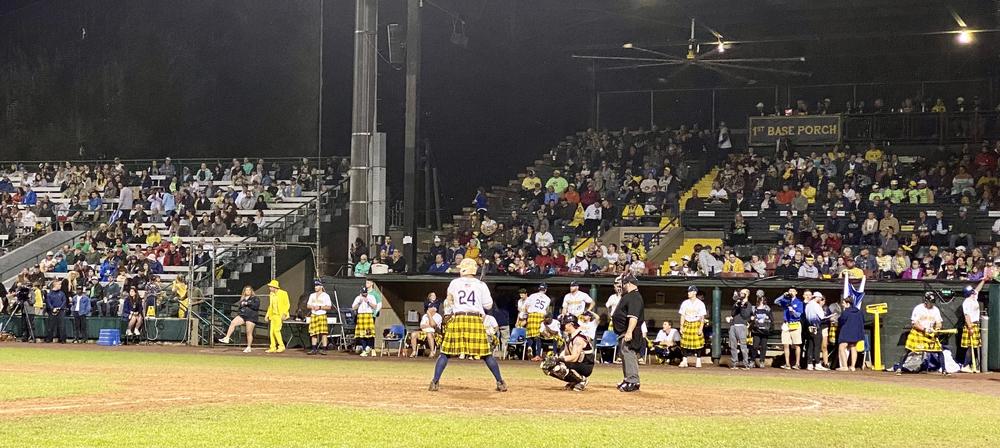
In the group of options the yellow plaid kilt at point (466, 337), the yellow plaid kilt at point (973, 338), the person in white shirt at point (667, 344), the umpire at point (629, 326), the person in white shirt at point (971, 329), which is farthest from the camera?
the person in white shirt at point (667, 344)

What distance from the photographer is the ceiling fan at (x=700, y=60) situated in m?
35.1

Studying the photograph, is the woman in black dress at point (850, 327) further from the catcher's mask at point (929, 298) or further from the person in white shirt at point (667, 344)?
the person in white shirt at point (667, 344)

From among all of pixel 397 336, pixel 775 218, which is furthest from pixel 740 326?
pixel 775 218

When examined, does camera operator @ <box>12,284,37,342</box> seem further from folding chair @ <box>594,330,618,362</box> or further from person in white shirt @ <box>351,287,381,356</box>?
folding chair @ <box>594,330,618,362</box>

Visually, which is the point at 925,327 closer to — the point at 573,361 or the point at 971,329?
the point at 971,329

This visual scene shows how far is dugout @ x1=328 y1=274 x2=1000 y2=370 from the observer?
24.0 metres

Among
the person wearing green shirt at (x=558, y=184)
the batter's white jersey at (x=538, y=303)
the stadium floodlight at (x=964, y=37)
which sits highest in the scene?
the stadium floodlight at (x=964, y=37)

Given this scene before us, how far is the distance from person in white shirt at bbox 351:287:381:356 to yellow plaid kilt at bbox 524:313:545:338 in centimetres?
360

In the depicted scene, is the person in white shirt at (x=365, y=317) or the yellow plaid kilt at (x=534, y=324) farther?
the person in white shirt at (x=365, y=317)

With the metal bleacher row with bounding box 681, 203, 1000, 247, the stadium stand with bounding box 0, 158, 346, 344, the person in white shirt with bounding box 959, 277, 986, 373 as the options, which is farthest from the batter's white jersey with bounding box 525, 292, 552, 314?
the stadium stand with bounding box 0, 158, 346, 344

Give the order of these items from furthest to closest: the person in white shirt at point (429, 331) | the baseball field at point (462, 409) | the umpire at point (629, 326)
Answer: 1. the person in white shirt at point (429, 331)
2. the umpire at point (629, 326)
3. the baseball field at point (462, 409)

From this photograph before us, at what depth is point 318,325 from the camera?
27.5 metres

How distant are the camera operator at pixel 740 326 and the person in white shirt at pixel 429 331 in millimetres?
6086

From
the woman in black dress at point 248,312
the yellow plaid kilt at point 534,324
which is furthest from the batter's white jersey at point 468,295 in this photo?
the woman in black dress at point 248,312
